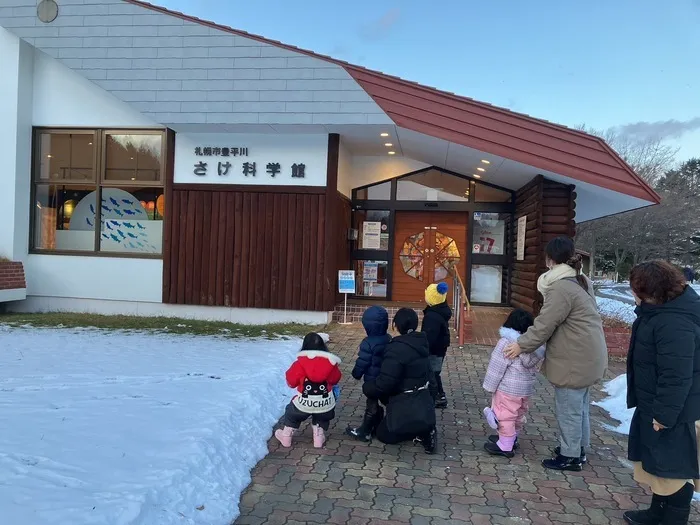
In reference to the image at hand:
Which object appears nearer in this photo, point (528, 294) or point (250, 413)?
point (250, 413)

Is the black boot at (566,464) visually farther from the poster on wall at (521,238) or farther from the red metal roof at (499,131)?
the poster on wall at (521,238)

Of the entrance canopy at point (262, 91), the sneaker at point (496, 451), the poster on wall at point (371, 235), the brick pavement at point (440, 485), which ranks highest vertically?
the entrance canopy at point (262, 91)

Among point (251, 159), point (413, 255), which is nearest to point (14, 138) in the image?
point (251, 159)

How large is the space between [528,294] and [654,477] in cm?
662

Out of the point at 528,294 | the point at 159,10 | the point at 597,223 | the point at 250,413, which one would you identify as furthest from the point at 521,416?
the point at 597,223

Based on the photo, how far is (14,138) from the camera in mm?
10273

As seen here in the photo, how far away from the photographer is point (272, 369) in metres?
6.27

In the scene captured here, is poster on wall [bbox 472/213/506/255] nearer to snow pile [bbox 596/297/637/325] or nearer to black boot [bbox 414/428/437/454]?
snow pile [bbox 596/297/637/325]

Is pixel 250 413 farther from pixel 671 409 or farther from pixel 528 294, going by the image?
pixel 528 294

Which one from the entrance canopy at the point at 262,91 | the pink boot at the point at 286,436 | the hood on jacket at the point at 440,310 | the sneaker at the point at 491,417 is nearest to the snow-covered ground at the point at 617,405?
the sneaker at the point at 491,417

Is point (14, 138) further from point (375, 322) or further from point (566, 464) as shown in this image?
point (566, 464)

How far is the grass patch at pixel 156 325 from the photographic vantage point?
29.3 ft

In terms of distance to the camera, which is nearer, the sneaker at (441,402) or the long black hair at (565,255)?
the long black hair at (565,255)

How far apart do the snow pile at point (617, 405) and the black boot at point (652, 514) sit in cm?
187
